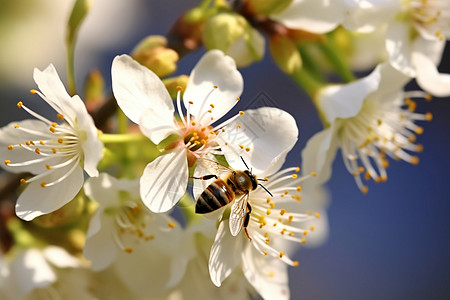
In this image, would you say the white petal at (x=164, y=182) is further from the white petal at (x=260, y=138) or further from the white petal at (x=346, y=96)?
the white petal at (x=346, y=96)

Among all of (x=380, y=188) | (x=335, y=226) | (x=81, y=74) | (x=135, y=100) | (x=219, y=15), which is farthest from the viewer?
(x=380, y=188)

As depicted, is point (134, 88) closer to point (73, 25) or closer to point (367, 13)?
point (73, 25)

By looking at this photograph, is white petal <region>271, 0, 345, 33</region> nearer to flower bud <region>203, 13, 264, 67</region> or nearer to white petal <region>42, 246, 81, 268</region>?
flower bud <region>203, 13, 264, 67</region>

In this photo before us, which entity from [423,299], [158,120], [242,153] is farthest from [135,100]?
[423,299]

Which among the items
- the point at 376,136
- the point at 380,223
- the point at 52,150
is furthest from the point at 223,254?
the point at 380,223

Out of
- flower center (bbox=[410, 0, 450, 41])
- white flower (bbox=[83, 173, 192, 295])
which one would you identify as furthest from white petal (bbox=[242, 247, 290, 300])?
flower center (bbox=[410, 0, 450, 41])

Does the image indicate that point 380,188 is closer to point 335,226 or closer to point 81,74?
point 335,226
